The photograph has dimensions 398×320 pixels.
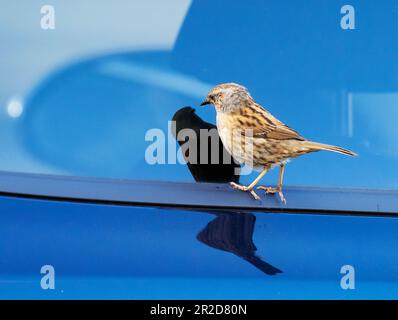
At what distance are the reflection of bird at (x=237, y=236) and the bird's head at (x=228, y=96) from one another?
34 cm

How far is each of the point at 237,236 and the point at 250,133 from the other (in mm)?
318

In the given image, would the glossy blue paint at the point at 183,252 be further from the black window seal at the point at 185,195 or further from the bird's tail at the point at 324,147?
the bird's tail at the point at 324,147

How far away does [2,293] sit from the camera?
236 cm

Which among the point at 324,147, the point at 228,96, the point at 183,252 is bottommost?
the point at 183,252

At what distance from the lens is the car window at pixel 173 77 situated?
249cm

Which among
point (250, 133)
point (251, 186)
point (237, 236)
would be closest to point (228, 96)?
point (250, 133)

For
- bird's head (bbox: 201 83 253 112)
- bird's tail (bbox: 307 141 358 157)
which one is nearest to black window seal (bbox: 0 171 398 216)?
bird's tail (bbox: 307 141 358 157)

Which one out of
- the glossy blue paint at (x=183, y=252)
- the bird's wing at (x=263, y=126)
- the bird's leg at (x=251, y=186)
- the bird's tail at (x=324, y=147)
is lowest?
the glossy blue paint at (x=183, y=252)

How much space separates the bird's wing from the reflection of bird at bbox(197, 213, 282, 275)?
27 centimetres

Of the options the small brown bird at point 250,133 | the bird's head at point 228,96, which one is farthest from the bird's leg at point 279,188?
the bird's head at point 228,96

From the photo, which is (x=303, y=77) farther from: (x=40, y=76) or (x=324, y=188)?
(x=40, y=76)

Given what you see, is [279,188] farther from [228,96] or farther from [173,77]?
[173,77]

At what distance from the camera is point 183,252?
2.30 meters

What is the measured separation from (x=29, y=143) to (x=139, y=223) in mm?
439
